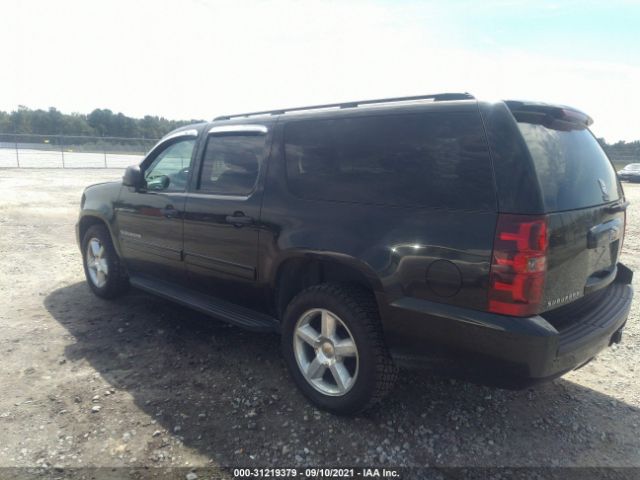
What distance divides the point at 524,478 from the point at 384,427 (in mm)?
802

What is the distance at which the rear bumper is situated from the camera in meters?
2.26

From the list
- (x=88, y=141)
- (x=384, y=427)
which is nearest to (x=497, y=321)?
(x=384, y=427)

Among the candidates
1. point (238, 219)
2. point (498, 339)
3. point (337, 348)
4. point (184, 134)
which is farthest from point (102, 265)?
point (498, 339)

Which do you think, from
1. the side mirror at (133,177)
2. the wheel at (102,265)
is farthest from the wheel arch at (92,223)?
the side mirror at (133,177)

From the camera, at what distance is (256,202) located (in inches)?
130

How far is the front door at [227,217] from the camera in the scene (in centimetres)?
338

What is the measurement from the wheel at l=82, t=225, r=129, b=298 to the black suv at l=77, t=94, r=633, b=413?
145 centimetres

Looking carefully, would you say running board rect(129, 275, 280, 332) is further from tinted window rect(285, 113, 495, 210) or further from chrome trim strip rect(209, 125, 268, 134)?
chrome trim strip rect(209, 125, 268, 134)

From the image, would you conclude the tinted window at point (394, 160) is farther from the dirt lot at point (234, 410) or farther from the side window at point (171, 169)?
the dirt lot at point (234, 410)

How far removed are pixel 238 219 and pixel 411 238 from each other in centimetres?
142

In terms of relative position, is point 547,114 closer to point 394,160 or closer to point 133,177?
point 394,160

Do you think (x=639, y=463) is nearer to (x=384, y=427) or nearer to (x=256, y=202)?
(x=384, y=427)

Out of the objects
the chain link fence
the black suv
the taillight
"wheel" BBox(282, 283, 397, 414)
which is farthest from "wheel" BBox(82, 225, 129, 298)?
the chain link fence

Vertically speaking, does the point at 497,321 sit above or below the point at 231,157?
below
